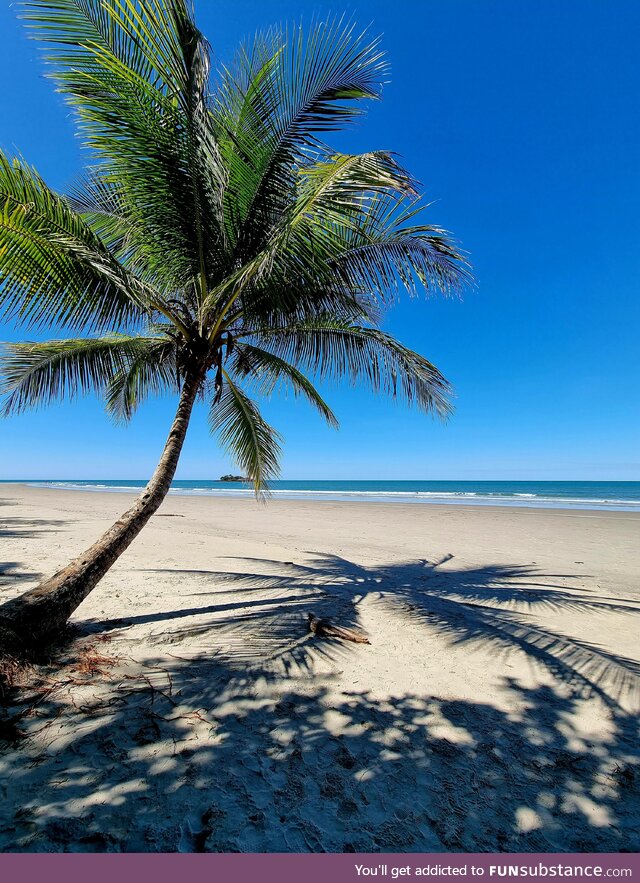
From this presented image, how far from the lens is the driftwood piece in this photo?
4.02 meters

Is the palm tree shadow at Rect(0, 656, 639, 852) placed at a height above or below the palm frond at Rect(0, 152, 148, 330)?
below

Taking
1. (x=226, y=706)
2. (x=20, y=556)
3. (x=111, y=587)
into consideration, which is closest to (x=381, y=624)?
(x=226, y=706)

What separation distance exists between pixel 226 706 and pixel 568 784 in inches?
81.5

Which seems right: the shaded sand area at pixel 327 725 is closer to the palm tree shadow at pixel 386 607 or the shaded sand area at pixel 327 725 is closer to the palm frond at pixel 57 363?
the palm tree shadow at pixel 386 607

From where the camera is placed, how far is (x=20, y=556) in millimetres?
7102

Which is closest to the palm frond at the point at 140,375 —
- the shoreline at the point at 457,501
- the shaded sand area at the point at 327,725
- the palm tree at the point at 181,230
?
the palm tree at the point at 181,230

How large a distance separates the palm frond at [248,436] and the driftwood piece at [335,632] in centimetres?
324

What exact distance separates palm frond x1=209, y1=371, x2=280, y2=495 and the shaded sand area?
79.1 inches

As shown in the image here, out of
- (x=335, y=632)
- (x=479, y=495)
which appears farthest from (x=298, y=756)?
(x=479, y=495)

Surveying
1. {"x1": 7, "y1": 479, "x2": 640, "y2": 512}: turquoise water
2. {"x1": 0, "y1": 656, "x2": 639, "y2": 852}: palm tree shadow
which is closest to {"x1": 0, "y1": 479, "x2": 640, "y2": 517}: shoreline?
{"x1": 7, "y1": 479, "x2": 640, "y2": 512}: turquoise water

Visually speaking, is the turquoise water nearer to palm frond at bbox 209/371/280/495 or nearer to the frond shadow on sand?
palm frond at bbox 209/371/280/495

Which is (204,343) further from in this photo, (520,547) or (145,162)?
(520,547)

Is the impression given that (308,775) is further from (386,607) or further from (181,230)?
(181,230)

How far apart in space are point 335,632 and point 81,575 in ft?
8.07
